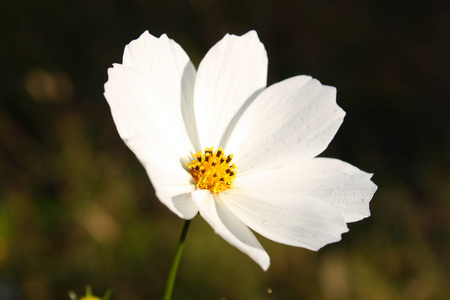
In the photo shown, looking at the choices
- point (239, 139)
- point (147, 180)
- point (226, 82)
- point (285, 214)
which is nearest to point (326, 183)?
point (285, 214)

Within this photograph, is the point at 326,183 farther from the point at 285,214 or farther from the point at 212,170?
the point at 212,170

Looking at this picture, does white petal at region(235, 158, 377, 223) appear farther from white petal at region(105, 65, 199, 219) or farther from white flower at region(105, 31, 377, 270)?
white petal at region(105, 65, 199, 219)

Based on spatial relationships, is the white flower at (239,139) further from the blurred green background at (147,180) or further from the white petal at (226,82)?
the blurred green background at (147,180)

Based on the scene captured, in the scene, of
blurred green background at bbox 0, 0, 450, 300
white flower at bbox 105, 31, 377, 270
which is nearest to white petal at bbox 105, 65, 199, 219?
white flower at bbox 105, 31, 377, 270

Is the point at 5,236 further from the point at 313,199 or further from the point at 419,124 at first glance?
the point at 419,124

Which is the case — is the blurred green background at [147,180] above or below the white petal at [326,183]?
below

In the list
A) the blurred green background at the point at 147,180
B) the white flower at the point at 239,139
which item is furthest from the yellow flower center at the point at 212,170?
the blurred green background at the point at 147,180

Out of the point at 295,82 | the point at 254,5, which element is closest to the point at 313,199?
the point at 295,82
